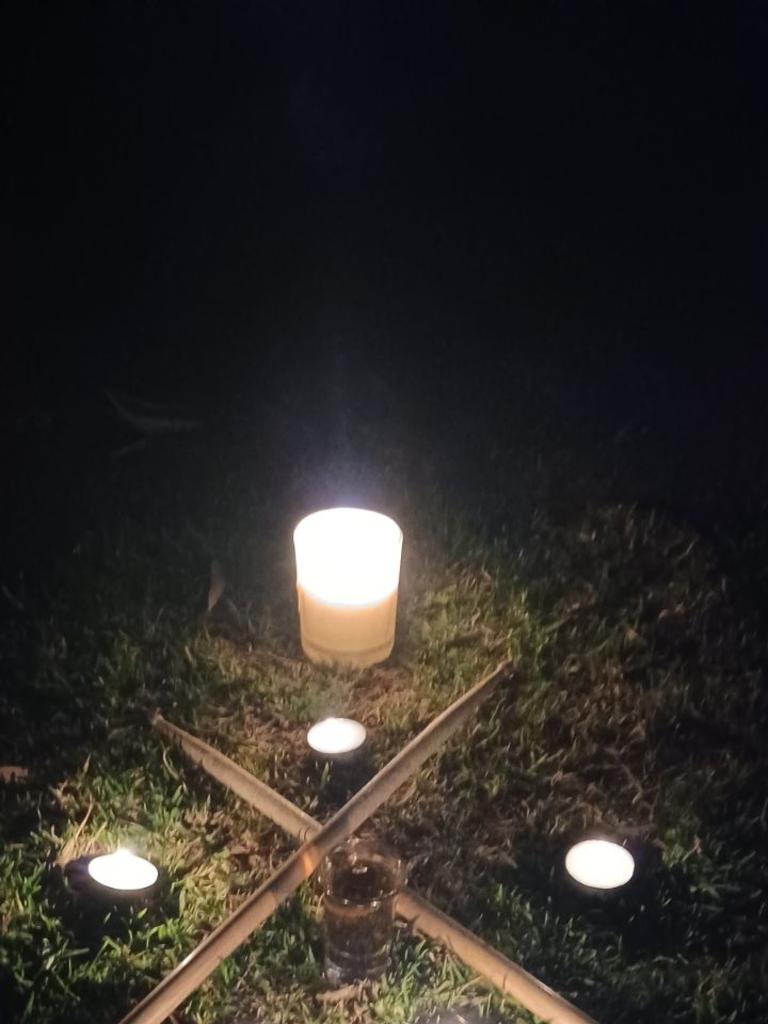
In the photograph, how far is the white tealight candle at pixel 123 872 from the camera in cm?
241

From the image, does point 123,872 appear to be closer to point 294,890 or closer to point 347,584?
point 294,890

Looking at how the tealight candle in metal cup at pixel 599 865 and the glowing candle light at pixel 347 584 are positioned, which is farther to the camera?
the glowing candle light at pixel 347 584

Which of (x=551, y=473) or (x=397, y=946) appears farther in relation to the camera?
(x=551, y=473)

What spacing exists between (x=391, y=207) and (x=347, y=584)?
362 centimetres

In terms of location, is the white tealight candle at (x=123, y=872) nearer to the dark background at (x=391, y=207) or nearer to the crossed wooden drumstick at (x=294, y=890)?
the crossed wooden drumstick at (x=294, y=890)

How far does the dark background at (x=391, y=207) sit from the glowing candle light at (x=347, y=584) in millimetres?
1522

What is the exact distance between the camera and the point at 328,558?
10.4 feet

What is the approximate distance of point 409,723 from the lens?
9.59 ft

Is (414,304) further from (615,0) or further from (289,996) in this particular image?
(289,996)

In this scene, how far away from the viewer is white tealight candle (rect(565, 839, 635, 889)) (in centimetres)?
247

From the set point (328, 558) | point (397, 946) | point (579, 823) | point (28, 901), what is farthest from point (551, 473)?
point (28, 901)

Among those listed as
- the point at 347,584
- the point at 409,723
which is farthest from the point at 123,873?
the point at 347,584

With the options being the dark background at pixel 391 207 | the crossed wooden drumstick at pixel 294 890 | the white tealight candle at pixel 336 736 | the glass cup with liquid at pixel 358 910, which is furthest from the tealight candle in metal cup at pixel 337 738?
the dark background at pixel 391 207

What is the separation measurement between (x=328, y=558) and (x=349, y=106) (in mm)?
3947
